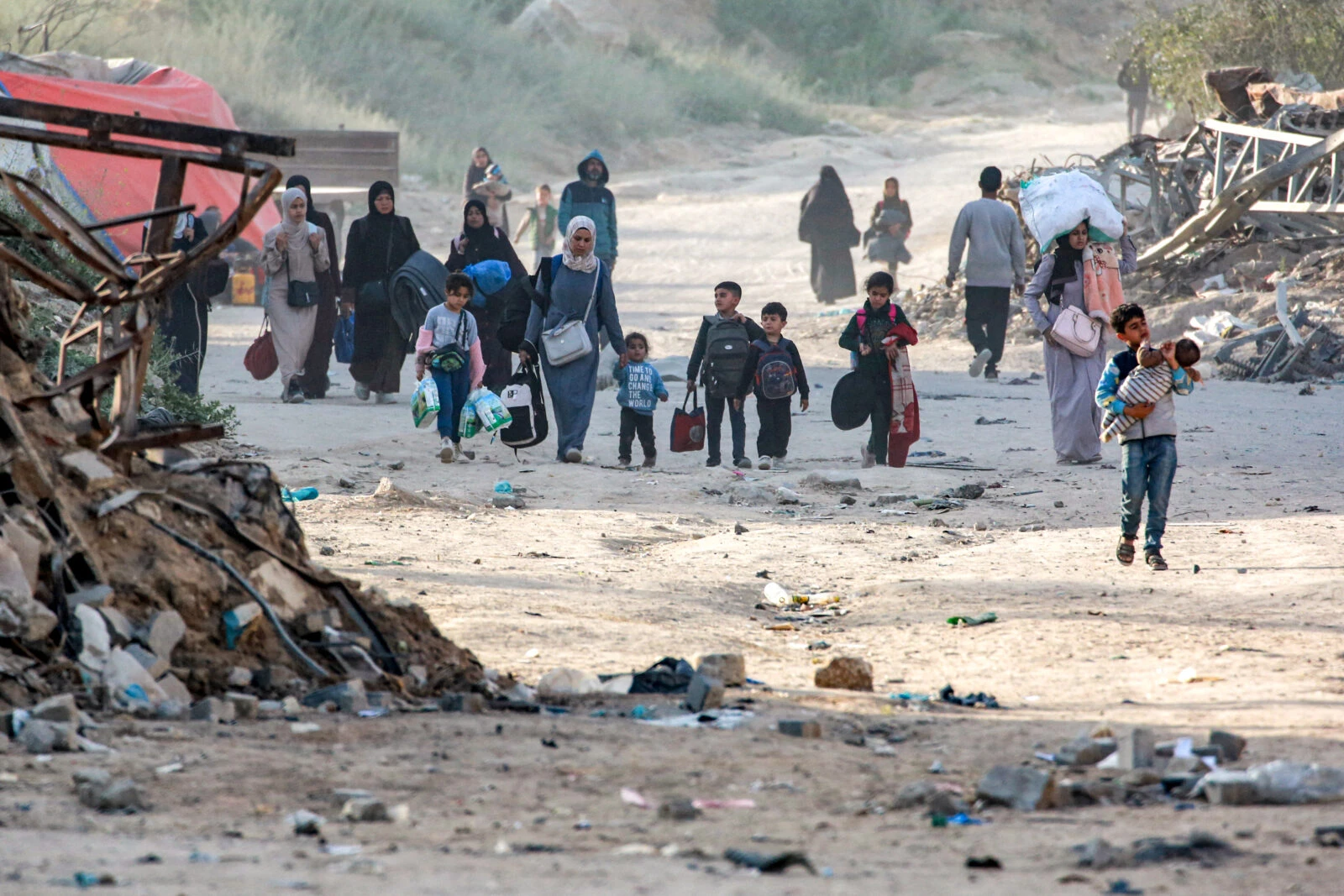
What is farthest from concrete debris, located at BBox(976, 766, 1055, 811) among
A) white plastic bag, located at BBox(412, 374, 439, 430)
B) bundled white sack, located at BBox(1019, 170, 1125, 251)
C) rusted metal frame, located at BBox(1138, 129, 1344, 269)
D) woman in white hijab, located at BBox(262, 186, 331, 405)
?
rusted metal frame, located at BBox(1138, 129, 1344, 269)

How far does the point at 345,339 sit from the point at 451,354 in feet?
8.21

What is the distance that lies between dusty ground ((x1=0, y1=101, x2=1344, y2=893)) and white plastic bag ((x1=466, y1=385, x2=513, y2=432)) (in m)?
0.33

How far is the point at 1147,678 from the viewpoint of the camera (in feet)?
16.4

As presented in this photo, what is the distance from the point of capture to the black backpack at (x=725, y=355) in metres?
9.73

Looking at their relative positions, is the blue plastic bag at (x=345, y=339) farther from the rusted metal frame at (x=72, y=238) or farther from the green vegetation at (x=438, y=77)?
the green vegetation at (x=438, y=77)

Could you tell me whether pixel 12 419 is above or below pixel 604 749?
above

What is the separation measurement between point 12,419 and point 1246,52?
22.9 metres

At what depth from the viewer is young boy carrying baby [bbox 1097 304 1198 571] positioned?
6555 mm

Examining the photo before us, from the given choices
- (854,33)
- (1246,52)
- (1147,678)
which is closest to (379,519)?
(1147,678)

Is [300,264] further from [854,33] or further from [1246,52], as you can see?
[854,33]

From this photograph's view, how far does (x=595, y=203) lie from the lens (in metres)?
14.2

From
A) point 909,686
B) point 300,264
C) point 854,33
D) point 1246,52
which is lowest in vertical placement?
point 909,686

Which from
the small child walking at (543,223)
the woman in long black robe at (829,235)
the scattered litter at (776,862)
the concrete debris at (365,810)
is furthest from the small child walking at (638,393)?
the small child walking at (543,223)

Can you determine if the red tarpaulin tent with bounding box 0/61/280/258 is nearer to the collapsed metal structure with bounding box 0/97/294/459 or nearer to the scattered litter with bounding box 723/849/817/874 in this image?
the collapsed metal structure with bounding box 0/97/294/459
